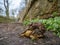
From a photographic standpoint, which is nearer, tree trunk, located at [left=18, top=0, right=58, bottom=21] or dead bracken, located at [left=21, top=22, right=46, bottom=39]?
dead bracken, located at [left=21, top=22, right=46, bottom=39]

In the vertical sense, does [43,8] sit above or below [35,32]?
above

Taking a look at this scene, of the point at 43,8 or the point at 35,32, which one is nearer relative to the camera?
the point at 35,32

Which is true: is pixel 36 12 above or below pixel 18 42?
above

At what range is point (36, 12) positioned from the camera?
385 inches

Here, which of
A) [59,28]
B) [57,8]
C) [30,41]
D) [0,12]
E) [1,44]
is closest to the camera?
[1,44]

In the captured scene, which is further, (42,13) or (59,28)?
(42,13)

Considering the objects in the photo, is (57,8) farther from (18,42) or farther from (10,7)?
(10,7)

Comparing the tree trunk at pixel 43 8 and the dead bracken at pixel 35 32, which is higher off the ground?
the tree trunk at pixel 43 8

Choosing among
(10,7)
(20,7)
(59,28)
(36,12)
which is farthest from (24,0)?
(59,28)

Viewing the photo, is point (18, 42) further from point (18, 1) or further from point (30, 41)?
point (18, 1)

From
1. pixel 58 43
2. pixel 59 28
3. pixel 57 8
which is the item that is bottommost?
pixel 58 43

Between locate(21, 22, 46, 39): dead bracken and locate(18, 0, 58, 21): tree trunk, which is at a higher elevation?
locate(18, 0, 58, 21): tree trunk

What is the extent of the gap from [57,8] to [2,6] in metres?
11.2

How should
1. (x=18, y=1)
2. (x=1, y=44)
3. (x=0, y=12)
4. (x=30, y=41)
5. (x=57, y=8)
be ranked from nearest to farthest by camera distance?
(x=1, y=44), (x=30, y=41), (x=57, y=8), (x=0, y=12), (x=18, y=1)
